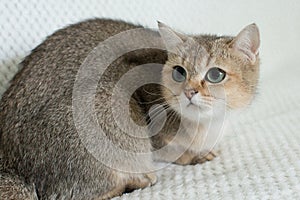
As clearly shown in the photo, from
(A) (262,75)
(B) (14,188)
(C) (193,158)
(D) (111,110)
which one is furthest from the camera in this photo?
(A) (262,75)

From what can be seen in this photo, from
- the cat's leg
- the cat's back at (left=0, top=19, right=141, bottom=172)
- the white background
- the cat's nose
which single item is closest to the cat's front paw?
the cat's leg

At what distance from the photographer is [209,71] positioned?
1.14 metres

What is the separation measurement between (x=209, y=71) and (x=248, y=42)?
0.38ft

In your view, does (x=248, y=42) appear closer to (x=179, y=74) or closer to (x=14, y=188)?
(x=179, y=74)

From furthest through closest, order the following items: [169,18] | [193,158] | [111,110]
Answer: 1. [169,18]
2. [193,158]
3. [111,110]

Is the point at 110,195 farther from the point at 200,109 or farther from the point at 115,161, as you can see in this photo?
the point at 200,109

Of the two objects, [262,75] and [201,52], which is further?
[262,75]

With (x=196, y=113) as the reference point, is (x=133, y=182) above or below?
below

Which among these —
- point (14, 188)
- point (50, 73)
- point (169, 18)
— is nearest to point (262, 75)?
point (169, 18)

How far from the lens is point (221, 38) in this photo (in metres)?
1.22

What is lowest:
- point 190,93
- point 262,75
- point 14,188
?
point 262,75

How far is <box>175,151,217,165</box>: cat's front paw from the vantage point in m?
1.27

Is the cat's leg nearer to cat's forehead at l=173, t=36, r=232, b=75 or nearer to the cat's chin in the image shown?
the cat's chin

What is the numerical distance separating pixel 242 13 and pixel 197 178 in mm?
951
